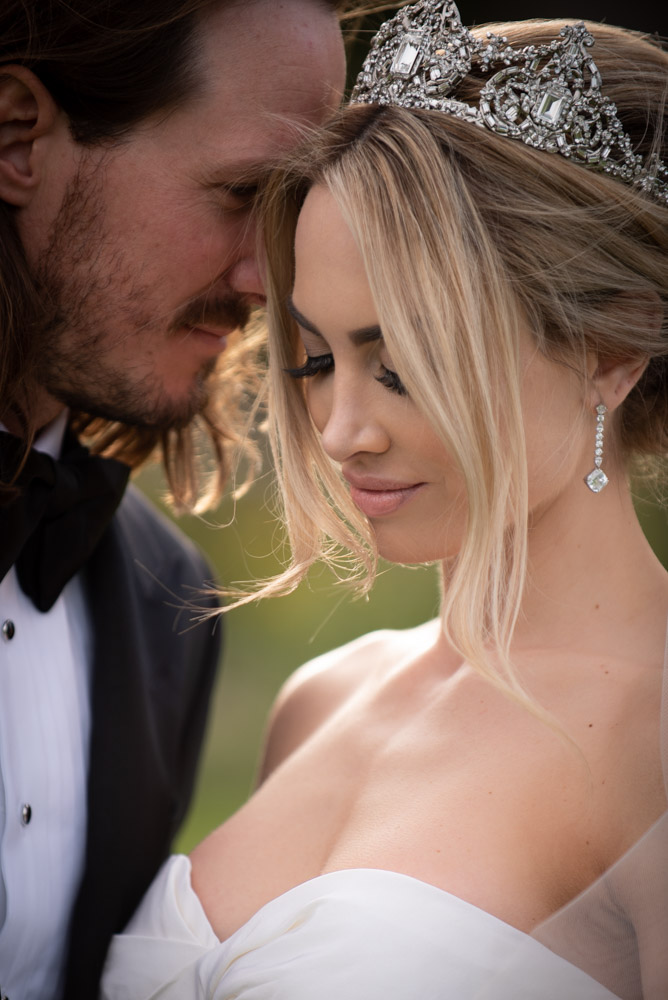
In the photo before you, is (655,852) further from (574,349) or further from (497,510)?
(574,349)

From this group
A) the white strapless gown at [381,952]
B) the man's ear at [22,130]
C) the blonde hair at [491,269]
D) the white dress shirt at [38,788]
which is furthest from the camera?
the man's ear at [22,130]

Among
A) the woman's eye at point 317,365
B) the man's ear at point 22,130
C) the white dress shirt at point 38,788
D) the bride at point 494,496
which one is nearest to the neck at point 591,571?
the bride at point 494,496

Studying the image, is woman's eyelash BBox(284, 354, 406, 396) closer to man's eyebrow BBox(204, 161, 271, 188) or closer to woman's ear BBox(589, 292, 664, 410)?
woman's ear BBox(589, 292, 664, 410)

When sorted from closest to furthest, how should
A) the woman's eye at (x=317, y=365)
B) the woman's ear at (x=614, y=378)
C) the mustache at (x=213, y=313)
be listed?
the woman's ear at (x=614, y=378) → the woman's eye at (x=317, y=365) → the mustache at (x=213, y=313)

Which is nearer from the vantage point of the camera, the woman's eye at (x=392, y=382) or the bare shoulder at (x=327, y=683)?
the woman's eye at (x=392, y=382)

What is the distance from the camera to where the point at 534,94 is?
1607mm

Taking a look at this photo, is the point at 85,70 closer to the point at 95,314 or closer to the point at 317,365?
the point at 95,314

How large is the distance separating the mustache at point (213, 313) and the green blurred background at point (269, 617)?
155 inches

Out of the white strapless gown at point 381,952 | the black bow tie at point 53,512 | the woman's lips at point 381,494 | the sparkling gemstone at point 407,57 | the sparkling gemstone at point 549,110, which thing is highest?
the sparkling gemstone at point 407,57

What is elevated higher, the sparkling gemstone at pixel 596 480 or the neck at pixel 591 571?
the sparkling gemstone at pixel 596 480

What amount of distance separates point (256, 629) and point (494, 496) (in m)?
6.17

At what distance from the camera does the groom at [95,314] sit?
1.98 meters

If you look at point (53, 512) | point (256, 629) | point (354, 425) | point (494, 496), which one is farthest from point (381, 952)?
point (256, 629)

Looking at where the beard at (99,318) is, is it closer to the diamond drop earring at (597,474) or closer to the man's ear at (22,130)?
the man's ear at (22,130)
